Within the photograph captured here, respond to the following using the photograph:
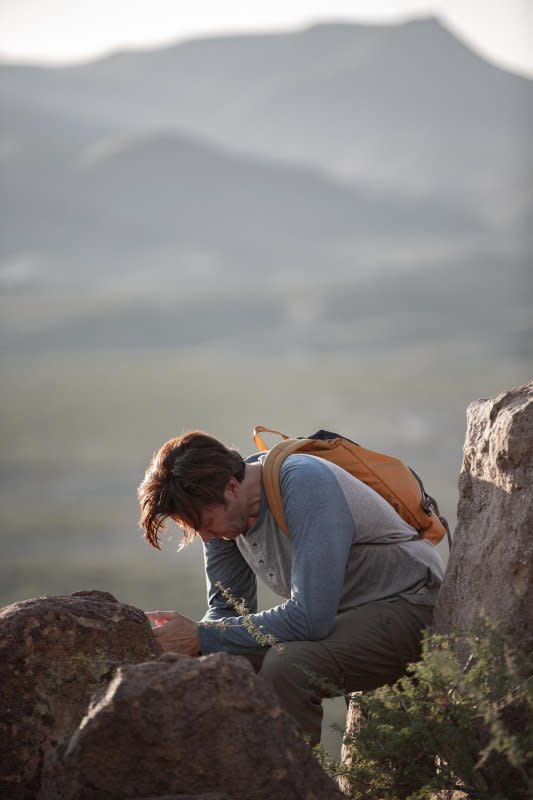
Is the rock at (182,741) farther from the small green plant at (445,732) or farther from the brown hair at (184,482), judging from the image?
the brown hair at (184,482)

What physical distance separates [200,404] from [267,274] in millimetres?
18729

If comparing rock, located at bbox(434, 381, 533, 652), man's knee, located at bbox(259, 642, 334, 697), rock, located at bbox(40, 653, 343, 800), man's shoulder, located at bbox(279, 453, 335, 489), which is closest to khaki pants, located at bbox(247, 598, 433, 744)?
man's knee, located at bbox(259, 642, 334, 697)

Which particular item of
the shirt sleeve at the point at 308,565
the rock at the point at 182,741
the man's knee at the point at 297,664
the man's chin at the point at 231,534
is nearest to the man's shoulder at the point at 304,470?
the shirt sleeve at the point at 308,565

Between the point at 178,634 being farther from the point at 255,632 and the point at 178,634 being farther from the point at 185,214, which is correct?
the point at 185,214

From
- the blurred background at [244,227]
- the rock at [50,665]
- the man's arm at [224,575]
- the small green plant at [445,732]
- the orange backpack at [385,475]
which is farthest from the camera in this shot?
the blurred background at [244,227]

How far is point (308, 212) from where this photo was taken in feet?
225

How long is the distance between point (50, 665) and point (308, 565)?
937 mm

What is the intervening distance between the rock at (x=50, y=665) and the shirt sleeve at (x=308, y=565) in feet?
1.40

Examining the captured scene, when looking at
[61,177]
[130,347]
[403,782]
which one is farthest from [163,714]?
[61,177]

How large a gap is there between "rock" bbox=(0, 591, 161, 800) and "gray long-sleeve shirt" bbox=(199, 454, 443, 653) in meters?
0.46

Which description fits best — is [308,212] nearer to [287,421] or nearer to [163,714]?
[287,421]

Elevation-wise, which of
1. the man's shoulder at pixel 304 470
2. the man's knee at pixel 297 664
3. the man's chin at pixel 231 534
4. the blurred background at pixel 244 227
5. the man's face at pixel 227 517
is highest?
the blurred background at pixel 244 227

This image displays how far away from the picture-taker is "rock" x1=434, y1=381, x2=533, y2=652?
388cm

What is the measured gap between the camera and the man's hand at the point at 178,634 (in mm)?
4141
